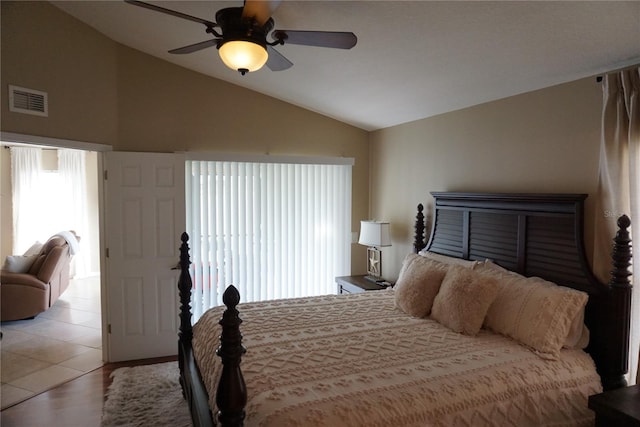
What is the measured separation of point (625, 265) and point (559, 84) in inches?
49.1

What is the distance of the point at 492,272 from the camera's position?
2762 millimetres

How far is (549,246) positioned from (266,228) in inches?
113

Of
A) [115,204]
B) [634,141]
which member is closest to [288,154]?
[115,204]

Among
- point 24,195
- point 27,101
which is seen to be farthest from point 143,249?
point 24,195

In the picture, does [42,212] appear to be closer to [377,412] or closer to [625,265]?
Result: [377,412]

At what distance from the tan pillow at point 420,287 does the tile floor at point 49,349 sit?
3.01 m

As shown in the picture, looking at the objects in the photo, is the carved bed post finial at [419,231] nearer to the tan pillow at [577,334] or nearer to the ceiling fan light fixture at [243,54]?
the tan pillow at [577,334]

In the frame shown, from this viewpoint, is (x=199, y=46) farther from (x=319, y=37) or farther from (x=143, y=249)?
(x=143, y=249)

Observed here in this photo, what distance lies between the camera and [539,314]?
2.25m

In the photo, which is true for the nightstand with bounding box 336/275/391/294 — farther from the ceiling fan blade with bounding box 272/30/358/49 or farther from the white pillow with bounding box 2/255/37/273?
the white pillow with bounding box 2/255/37/273

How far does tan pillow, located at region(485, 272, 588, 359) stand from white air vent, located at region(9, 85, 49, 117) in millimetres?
3679

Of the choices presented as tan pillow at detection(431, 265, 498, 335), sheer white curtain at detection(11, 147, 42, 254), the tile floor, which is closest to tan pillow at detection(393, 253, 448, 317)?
tan pillow at detection(431, 265, 498, 335)

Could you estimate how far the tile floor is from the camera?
339cm

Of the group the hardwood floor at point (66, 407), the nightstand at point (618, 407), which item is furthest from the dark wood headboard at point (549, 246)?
the hardwood floor at point (66, 407)
